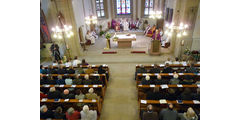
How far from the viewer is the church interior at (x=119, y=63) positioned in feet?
16.7

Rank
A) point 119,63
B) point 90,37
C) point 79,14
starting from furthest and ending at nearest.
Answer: point 90,37 → point 79,14 → point 119,63

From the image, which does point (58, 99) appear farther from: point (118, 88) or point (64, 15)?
point (64, 15)

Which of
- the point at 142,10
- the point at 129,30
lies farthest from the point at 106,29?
the point at 142,10

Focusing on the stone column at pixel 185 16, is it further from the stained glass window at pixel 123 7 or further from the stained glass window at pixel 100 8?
the stained glass window at pixel 100 8

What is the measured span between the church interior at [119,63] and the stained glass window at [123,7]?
108 millimetres

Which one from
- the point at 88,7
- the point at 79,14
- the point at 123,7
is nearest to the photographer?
the point at 79,14

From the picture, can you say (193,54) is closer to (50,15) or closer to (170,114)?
(170,114)

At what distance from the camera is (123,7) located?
53.9ft

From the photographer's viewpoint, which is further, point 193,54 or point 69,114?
point 193,54

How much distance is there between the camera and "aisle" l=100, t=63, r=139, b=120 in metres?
5.40

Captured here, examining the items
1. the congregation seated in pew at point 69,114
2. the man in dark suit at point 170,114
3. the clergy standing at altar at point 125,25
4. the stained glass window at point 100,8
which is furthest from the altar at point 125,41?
the man in dark suit at point 170,114

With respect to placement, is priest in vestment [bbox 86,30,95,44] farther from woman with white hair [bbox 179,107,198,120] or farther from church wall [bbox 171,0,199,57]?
woman with white hair [bbox 179,107,198,120]

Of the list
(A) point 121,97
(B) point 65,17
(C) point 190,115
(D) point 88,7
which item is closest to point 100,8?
(D) point 88,7

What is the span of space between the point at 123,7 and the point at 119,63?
31.2ft
